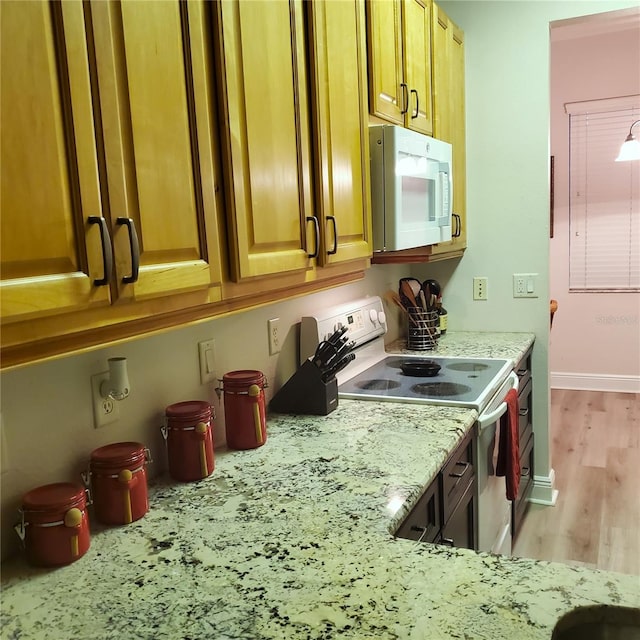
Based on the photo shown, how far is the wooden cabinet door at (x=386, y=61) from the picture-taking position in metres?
2.01

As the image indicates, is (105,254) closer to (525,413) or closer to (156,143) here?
(156,143)

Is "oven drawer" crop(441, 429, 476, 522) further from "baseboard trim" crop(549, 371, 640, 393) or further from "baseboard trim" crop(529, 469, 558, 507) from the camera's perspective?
"baseboard trim" crop(549, 371, 640, 393)

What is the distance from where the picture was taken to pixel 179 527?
1.22 meters

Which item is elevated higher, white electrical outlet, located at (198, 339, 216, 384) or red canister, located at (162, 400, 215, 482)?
white electrical outlet, located at (198, 339, 216, 384)

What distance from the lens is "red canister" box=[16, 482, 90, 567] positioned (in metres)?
1.08

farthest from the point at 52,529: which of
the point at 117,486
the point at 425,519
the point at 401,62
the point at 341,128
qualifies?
the point at 401,62

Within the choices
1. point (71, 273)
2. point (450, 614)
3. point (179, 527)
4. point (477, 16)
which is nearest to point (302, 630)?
point (450, 614)

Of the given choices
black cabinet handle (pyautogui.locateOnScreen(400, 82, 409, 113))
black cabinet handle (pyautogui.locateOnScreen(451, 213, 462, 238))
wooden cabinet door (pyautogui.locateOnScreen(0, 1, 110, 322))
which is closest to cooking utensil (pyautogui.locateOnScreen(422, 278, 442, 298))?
black cabinet handle (pyautogui.locateOnScreen(451, 213, 462, 238))

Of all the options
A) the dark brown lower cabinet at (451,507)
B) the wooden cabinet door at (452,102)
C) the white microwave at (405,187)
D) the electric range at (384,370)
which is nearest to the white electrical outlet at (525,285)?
the wooden cabinet door at (452,102)

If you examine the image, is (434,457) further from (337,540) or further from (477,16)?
(477,16)

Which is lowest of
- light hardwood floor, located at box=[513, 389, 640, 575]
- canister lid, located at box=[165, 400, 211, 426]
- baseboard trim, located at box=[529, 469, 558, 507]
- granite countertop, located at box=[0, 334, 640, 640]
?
light hardwood floor, located at box=[513, 389, 640, 575]

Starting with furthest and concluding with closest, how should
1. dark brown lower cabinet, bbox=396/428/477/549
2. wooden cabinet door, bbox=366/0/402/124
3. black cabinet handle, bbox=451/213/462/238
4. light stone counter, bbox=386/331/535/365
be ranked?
1. black cabinet handle, bbox=451/213/462/238
2. light stone counter, bbox=386/331/535/365
3. wooden cabinet door, bbox=366/0/402/124
4. dark brown lower cabinet, bbox=396/428/477/549

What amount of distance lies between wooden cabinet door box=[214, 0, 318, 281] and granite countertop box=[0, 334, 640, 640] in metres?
0.50

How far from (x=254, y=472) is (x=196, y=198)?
27.0 inches
